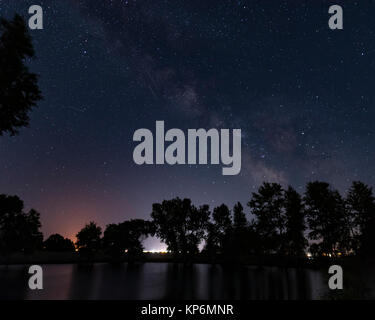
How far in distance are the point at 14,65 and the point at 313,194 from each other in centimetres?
4167

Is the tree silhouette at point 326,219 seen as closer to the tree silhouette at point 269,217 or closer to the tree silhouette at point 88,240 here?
the tree silhouette at point 269,217

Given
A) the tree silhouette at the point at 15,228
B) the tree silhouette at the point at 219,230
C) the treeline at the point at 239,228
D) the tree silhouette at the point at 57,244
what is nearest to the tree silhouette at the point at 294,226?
the treeline at the point at 239,228

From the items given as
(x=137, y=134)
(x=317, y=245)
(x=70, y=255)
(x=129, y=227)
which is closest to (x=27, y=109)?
(x=137, y=134)

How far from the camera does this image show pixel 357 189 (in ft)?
117

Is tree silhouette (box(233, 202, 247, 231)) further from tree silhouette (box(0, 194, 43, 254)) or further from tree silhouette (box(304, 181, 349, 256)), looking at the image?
tree silhouette (box(0, 194, 43, 254))

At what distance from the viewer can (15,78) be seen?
1391 cm

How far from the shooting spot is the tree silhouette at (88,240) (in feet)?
234

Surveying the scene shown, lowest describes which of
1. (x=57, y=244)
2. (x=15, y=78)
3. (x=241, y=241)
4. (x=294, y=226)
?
(x=57, y=244)

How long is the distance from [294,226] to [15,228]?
56.8 meters

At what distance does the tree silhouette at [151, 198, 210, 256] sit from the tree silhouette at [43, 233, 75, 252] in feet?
115

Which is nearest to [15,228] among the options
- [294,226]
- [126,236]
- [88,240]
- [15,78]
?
[88,240]

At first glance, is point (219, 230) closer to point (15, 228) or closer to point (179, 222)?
point (179, 222)

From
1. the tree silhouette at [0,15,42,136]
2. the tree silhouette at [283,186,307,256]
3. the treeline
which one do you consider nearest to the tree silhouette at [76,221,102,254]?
the treeline

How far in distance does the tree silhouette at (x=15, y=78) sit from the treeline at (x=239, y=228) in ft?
77.0
